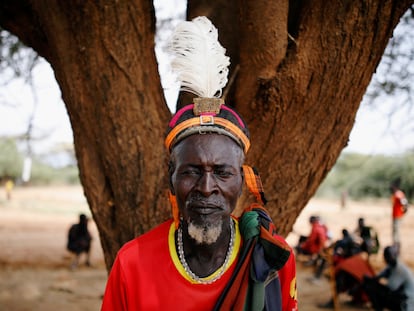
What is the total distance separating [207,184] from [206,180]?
→ 2 cm

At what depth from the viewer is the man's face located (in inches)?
66.1

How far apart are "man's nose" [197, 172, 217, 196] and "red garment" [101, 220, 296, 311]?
0.33 m

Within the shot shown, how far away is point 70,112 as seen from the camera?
2568mm

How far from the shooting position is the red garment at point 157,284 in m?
1.70

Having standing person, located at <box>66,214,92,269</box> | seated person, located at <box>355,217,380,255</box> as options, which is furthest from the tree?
standing person, located at <box>66,214,92,269</box>

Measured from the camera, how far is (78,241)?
32.5 ft

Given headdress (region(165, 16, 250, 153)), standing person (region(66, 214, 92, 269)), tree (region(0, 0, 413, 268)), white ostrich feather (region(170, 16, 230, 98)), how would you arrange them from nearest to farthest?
headdress (region(165, 16, 250, 153)), white ostrich feather (region(170, 16, 230, 98)), tree (region(0, 0, 413, 268)), standing person (region(66, 214, 92, 269))

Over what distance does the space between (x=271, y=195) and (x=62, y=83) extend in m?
1.41

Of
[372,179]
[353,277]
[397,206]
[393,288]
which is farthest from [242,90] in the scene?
[372,179]

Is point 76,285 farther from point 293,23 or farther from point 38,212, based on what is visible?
point 38,212

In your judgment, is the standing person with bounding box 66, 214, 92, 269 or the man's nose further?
the standing person with bounding box 66, 214, 92, 269

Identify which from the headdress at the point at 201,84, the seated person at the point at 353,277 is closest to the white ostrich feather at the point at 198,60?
the headdress at the point at 201,84

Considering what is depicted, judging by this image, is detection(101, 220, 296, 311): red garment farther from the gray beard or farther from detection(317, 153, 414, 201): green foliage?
detection(317, 153, 414, 201): green foliage

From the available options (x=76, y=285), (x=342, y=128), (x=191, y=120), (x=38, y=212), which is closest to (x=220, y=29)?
(x=342, y=128)
